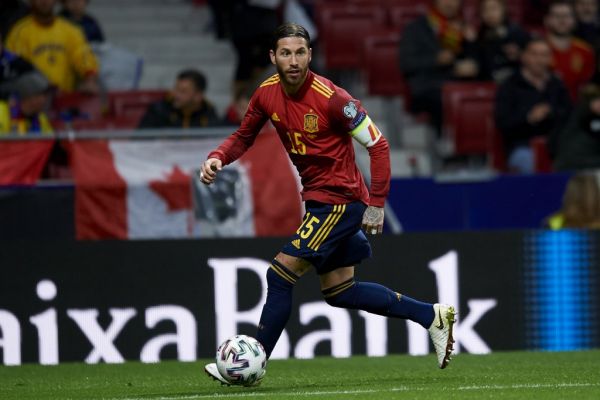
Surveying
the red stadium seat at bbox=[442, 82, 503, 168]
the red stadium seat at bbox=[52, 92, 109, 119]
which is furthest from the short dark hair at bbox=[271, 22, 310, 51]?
the red stadium seat at bbox=[442, 82, 503, 168]

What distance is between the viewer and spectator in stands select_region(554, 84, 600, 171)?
41.2 feet

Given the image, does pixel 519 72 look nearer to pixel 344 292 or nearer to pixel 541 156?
pixel 541 156

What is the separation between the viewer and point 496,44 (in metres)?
14.5

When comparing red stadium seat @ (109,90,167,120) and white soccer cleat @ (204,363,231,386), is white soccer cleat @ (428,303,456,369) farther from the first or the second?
red stadium seat @ (109,90,167,120)

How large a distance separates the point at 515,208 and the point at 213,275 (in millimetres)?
2755

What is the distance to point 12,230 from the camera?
11.3m

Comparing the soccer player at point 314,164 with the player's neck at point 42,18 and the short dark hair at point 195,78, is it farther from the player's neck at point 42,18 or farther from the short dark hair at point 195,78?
the player's neck at point 42,18

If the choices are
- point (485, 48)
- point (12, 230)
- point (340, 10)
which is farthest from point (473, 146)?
point (12, 230)

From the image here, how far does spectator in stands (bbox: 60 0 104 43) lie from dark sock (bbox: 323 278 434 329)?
6695 mm

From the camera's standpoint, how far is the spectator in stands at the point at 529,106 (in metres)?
13.3

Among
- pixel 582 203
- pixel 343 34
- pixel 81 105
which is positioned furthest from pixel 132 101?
pixel 582 203

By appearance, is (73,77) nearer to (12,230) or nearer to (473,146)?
(12,230)

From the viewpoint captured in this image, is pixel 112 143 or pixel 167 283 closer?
pixel 167 283

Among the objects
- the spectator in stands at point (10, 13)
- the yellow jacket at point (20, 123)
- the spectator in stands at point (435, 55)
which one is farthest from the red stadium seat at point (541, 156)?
the spectator in stands at point (10, 13)
